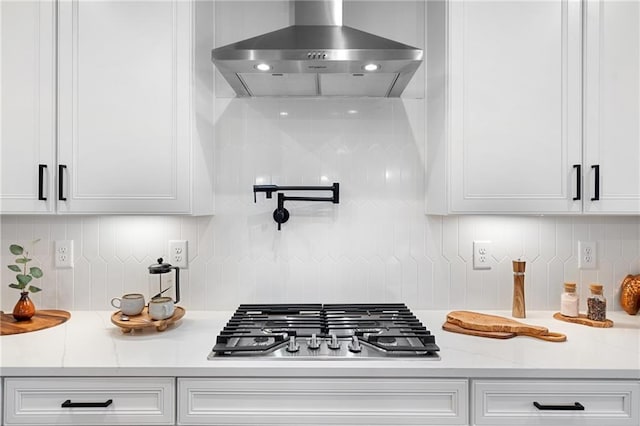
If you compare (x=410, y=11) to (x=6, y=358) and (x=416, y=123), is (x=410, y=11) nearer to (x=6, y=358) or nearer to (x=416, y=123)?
(x=416, y=123)

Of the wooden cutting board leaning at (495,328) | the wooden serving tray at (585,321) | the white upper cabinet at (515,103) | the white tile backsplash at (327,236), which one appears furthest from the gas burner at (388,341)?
the wooden serving tray at (585,321)

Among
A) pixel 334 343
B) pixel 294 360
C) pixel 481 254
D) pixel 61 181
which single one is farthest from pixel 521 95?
pixel 61 181

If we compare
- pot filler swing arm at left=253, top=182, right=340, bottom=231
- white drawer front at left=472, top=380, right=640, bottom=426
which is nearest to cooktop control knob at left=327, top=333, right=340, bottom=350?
white drawer front at left=472, top=380, right=640, bottom=426

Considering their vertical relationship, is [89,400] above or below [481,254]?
below

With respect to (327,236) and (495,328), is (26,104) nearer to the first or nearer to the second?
(327,236)

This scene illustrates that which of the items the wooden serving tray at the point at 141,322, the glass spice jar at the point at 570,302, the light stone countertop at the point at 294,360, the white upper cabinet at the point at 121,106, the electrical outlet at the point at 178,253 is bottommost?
the light stone countertop at the point at 294,360

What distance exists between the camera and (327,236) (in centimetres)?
191

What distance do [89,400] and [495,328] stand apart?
141 cm

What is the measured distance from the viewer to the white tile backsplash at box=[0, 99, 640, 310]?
1.89 metres

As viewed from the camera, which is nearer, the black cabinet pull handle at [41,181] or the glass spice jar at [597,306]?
the black cabinet pull handle at [41,181]

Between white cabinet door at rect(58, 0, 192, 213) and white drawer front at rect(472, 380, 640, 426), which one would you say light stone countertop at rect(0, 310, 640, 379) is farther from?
white cabinet door at rect(58, 0, 192, 213)

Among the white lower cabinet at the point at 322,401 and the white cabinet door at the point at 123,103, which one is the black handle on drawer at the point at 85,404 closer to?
the white lower cabinet at the point at 322,401

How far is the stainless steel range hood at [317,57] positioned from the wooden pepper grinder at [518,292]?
94 cm

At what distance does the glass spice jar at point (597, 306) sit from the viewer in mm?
1676
